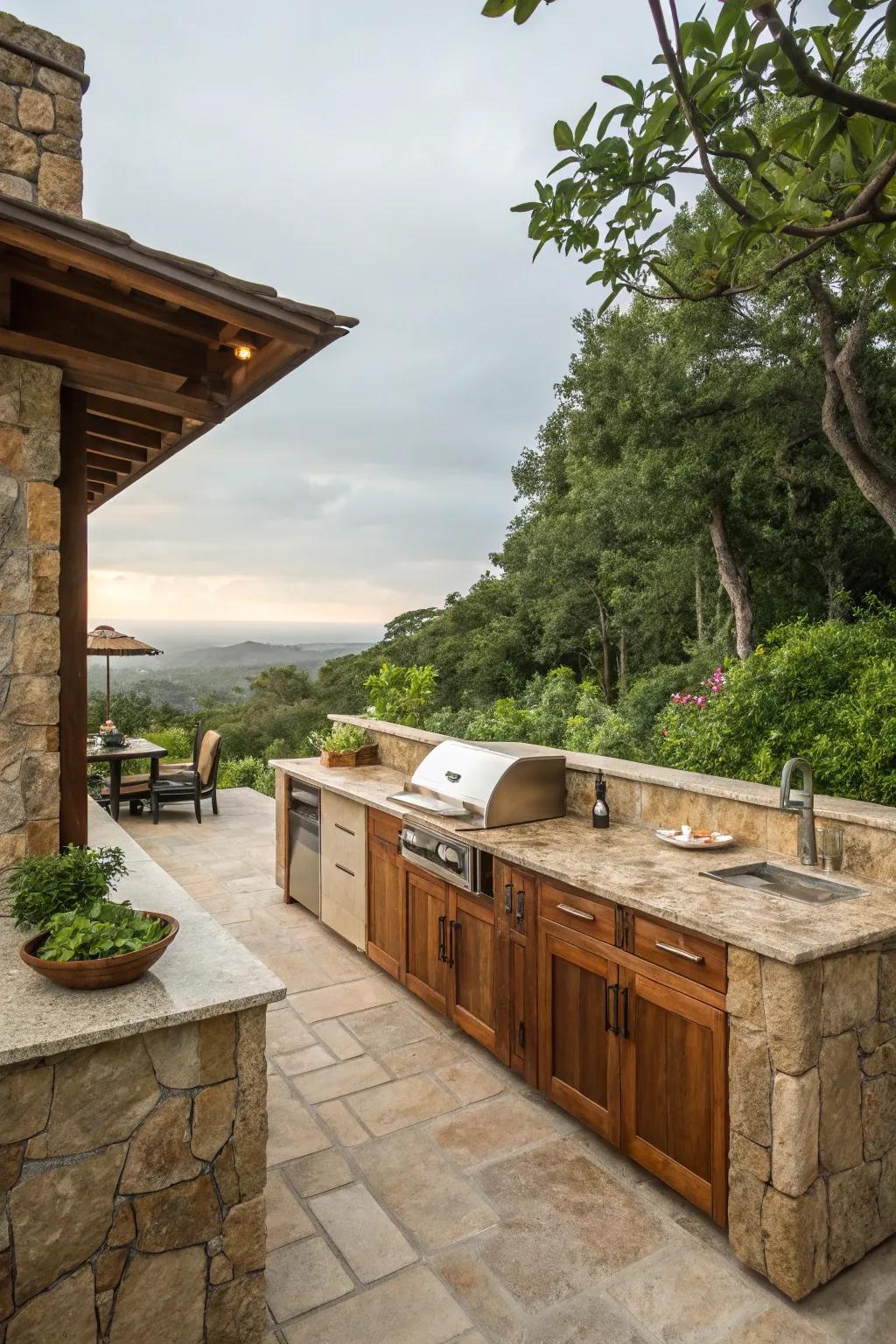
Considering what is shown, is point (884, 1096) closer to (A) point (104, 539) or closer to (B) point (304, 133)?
(B) point (304, 133)

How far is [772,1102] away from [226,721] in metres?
16.5

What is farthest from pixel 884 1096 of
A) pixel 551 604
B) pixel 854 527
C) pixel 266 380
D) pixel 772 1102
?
pixel 551 604

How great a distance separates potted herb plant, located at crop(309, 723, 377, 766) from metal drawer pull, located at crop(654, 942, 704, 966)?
2.99 meters

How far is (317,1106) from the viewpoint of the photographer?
2.73 metres

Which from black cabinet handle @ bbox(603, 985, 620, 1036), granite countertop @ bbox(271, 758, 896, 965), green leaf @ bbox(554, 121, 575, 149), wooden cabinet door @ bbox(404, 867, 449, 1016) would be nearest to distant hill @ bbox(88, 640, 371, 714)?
wooden cabinet door @ bbox(404, 867, 449, 1016)

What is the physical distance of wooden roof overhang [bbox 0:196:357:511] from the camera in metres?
1.73

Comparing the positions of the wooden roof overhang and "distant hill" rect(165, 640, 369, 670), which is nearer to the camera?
the wooden roof overhang

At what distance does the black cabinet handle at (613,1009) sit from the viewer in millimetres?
2309

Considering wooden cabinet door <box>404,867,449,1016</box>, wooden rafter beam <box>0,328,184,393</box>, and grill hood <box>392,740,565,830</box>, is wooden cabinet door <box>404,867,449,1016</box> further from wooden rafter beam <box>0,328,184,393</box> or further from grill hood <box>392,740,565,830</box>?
wooden rafter beam <box>0,328,184,393</box>

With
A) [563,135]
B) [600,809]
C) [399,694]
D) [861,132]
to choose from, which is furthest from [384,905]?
[861,132]

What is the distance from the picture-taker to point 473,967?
305 centimetres

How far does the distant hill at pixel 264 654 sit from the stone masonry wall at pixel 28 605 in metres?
16.8

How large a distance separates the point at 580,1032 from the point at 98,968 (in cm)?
155

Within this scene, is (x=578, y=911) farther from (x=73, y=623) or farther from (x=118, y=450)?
(x=118, y=450)
